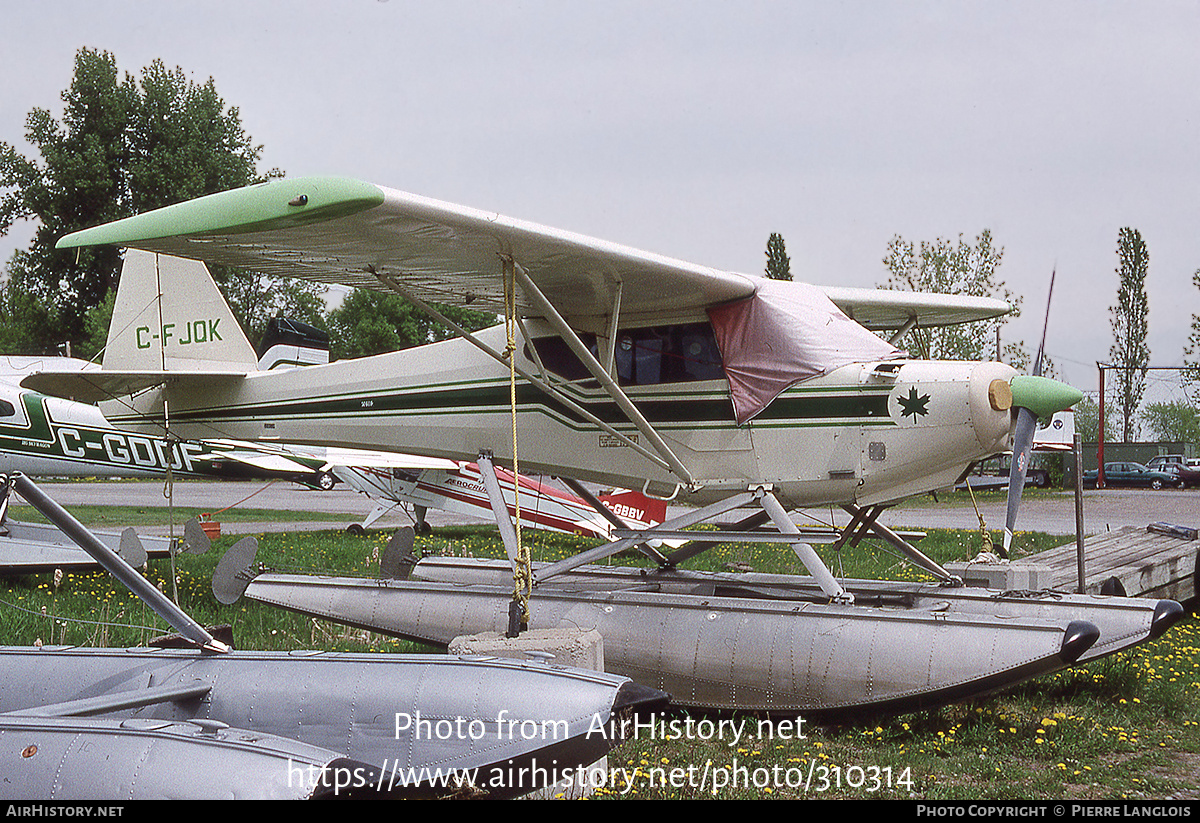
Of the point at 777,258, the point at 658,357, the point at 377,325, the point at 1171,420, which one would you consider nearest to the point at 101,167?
the point at 377,325

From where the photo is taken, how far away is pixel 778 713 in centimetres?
606

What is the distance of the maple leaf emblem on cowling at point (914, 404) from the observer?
6512 millimetres

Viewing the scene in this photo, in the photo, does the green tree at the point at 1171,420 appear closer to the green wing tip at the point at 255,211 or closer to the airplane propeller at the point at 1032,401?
the airplane propeller at the point at 1032,401

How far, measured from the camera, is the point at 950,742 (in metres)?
5.50

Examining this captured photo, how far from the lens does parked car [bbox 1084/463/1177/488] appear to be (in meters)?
38.9

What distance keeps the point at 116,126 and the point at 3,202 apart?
6.84m

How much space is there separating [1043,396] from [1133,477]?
38.2m

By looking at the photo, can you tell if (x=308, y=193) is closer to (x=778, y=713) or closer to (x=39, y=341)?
(x=778, y=713)

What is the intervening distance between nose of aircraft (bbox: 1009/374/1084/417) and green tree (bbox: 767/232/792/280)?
34179mm

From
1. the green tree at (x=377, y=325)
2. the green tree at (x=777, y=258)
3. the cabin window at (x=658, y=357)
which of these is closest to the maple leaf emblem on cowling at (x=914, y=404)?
the cabin window at (x=658, y=357)

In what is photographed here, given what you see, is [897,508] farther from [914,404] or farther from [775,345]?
[914,404]

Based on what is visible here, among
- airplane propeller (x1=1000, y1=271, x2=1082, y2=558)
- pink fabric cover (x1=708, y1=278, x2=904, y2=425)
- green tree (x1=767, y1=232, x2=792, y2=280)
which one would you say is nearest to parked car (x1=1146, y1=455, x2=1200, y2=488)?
green tree (x1=767, y1=232, x2=792, y2=280)

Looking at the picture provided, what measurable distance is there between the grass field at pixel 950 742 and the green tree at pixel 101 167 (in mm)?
43877

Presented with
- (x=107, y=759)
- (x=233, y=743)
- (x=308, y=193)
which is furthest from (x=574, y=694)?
(x=308, y=193)
